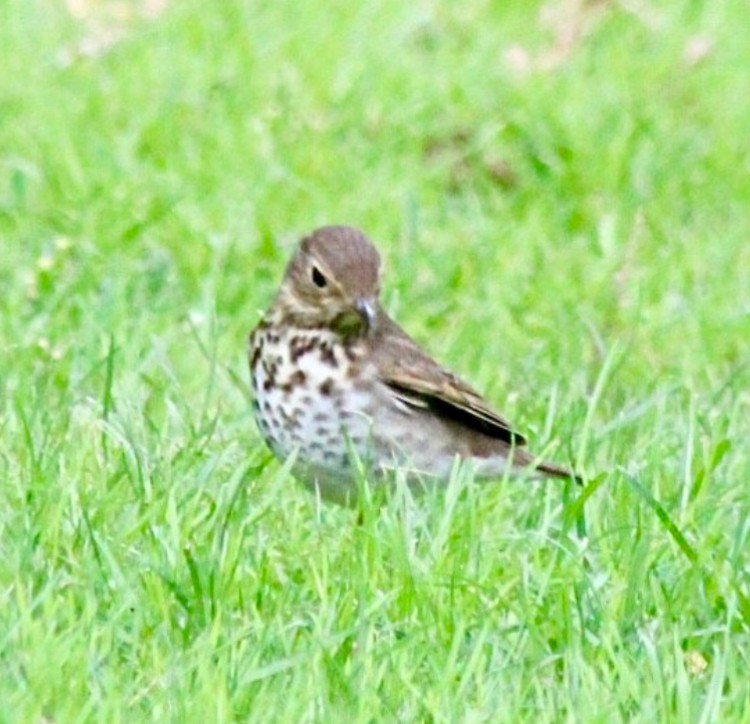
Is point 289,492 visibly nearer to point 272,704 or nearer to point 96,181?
point 272,704

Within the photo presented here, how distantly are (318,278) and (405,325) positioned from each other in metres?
1.77

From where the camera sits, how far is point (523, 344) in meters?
8.34

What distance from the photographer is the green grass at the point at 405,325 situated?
16.4 feet

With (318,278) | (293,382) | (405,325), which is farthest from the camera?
(405,325)

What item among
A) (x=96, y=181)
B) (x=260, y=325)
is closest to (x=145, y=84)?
(x=96, y=181)

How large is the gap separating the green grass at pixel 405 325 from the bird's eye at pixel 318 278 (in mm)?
450

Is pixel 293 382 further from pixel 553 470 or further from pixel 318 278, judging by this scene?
pixel 553 470

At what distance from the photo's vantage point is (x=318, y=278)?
6699 mm

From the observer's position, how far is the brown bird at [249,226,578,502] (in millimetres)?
6172

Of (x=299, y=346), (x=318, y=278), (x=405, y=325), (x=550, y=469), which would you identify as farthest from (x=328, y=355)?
(x=405, y=325)

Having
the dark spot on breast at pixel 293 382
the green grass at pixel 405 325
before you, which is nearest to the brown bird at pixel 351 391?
the dark spot on breast at pixel 293 382

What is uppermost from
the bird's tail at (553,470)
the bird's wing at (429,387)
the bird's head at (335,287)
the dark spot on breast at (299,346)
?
the bird's head at (335,287)

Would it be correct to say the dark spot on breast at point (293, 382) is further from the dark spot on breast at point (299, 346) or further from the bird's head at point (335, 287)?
the bird's head at point (335, 287)

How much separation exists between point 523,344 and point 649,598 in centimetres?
296
